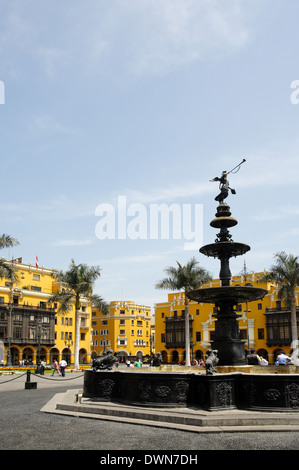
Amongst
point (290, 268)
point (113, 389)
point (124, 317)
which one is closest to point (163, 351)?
point (124, 317)

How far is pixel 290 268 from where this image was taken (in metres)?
37.3

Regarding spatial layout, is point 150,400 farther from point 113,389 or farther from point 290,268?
point 290,268

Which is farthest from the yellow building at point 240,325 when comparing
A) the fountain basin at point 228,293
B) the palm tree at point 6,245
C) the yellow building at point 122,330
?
the fountain basin at point 228,293

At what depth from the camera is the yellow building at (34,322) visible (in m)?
56.7

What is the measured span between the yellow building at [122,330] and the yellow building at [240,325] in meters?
17.6

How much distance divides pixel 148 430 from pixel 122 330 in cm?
7983

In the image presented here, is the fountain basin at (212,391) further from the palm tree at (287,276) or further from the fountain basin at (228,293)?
the palm tree at (287,276)

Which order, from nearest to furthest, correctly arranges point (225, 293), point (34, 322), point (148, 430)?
1. point (148, 430)
2. point (225, 293)
3. point (34, 322)

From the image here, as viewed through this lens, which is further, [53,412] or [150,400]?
[53,412]

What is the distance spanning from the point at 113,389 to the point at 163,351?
59013 mm

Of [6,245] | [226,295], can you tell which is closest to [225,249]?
[226,295]

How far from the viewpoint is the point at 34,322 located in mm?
59812

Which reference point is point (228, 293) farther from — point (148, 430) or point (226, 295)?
point (148, 430)

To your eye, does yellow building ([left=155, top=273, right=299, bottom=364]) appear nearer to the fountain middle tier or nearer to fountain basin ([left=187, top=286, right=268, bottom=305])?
the fountain middle tier
